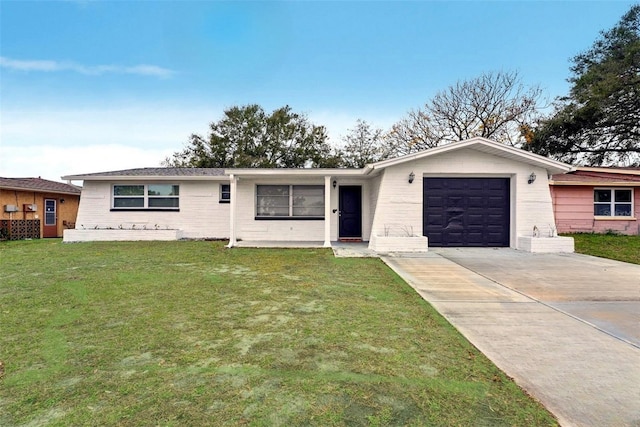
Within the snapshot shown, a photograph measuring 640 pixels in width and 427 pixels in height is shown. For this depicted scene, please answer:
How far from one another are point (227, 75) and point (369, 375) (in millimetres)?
16114

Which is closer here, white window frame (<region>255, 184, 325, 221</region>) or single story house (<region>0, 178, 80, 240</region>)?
white window frame (<region>255, 184, 325, 221</region>)

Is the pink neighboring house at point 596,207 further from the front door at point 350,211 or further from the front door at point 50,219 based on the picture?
the front door at point 50,219

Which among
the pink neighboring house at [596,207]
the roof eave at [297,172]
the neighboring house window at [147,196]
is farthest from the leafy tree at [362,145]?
the neighboring house window at [147,196]

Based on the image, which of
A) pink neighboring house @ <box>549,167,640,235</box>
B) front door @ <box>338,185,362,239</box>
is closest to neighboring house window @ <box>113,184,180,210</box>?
front door @ <box>338,185,362,239</box>

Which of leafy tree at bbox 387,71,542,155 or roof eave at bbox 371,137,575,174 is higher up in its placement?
leafy tree at bbox 387,71,542,155

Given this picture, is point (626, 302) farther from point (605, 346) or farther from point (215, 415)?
point (215, 415)

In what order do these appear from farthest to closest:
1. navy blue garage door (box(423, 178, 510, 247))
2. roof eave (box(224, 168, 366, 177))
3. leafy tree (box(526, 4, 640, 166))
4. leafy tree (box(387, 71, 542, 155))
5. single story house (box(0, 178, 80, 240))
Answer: leafy tree (box(387, 71, 542, 155)) → leafy tree (box(526, 4, 640, 166)) → single story house (box(0, 178, 80, 240)) → roof eave (box(224, 168, 366, 177)) → navy blue garage door (box(423, 178, 510, 247))

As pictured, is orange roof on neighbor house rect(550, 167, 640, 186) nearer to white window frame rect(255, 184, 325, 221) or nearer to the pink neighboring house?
the pink neighboring house

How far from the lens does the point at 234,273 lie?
6363 mm

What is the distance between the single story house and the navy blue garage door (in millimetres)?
16456

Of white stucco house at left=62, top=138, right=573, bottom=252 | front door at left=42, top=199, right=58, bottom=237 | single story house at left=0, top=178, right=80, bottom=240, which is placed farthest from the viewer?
front door at left=42, top=199, right=58, bottom=237

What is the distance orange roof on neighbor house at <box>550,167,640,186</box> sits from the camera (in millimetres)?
13469

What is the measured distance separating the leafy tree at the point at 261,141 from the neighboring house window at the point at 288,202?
14791 mm

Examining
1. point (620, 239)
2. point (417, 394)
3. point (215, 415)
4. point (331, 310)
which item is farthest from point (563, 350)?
point (620, 239)
